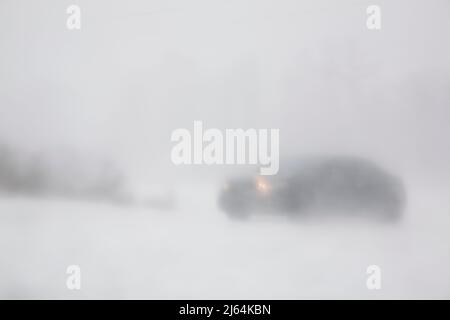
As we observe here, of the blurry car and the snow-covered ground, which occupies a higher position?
the blurry car

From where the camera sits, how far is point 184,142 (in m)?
1.50

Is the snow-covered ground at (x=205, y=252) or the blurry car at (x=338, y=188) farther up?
the blurry car at (x=338, y=188)

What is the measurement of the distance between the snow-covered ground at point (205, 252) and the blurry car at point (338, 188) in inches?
2.8

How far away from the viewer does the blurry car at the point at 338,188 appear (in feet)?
4.87

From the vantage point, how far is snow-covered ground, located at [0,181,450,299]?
1495 millimetres

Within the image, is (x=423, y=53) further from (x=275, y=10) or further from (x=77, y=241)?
(x=77, y=241)

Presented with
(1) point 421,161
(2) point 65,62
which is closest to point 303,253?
(1) point 421,161

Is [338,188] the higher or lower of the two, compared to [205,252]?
higher

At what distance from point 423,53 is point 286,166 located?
0.77 m

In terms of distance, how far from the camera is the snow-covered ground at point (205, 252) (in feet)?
4.91

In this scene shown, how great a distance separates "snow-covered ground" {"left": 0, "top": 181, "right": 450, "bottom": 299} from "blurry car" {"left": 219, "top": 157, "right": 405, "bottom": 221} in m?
0.07

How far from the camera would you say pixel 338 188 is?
148cm

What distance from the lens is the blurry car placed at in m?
1.48

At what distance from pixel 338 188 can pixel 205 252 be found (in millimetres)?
646
